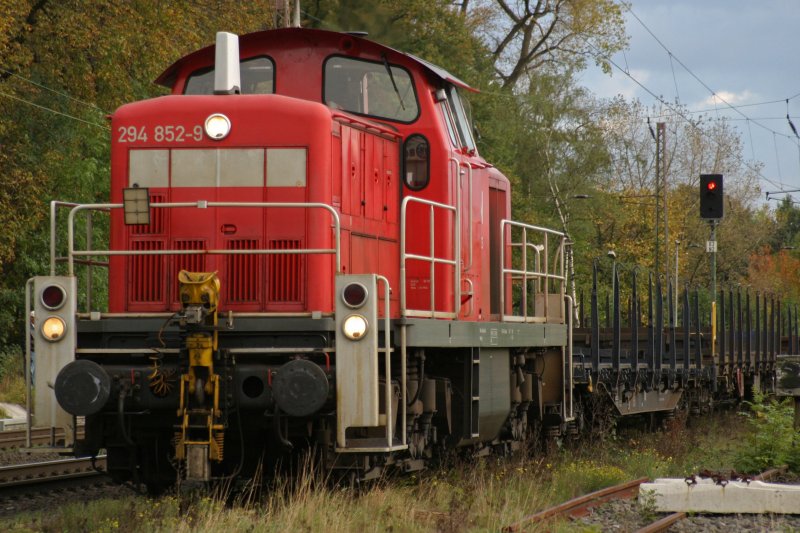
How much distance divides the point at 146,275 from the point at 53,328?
34.1 inches

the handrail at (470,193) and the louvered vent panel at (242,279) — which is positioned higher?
the handrail at (470,193)

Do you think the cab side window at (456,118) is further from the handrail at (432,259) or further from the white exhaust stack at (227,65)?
the white exhaust stack at (227,65)

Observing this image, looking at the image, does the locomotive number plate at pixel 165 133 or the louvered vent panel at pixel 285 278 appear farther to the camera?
the locomotive number plate at pixel 165 133

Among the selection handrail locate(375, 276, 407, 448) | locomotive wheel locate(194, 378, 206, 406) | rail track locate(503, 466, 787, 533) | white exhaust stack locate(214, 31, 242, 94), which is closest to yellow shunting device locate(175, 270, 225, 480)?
locomotive wheel locate(194, 378, 206, 406)

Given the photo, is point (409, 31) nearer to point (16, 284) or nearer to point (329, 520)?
point (16, 284)

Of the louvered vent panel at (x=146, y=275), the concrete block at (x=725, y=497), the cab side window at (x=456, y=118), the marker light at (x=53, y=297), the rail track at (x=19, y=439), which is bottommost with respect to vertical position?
the rail track at (x=19, y=439)

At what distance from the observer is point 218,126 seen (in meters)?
8.66

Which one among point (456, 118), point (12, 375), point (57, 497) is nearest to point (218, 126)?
point (456, 118)

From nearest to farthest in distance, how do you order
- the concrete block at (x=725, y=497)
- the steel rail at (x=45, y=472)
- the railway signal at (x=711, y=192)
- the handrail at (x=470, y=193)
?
the concrete block at (x=725, y=497), the handrail at (x=470, y=193), the steel rail at (x=45, y=472), the railway signal at (x=711, y=192)

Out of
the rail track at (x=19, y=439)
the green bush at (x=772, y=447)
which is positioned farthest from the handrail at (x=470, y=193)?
the rail track at (x=19, y=439)

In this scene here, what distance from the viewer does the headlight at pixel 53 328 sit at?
26.7 feet

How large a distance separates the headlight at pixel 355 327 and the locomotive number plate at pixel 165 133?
6.16 ft

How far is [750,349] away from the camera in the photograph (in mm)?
24016

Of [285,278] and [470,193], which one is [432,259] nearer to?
[285,278]
